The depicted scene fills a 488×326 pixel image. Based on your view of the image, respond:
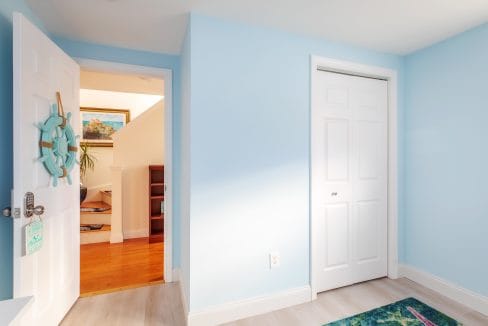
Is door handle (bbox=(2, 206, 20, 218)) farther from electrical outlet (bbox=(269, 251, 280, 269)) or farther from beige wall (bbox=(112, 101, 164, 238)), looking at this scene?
beige wall (bbox=(112, 101, 164, 238))

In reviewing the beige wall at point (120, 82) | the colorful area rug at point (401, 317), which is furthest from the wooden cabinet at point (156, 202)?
the colorful area rug at point (401, 317)

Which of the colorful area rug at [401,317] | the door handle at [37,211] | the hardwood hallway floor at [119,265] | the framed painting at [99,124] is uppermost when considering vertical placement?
the framed painting at [99,124]

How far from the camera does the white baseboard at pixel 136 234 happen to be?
394cm

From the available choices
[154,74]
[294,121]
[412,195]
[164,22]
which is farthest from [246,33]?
[412,195]

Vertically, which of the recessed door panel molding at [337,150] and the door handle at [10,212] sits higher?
the recessed door panel molding at [337,150]

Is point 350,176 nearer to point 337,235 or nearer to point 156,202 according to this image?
point 337,235

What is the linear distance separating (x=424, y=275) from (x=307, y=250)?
1.25 m

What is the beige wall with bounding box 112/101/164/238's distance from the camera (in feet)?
13.1

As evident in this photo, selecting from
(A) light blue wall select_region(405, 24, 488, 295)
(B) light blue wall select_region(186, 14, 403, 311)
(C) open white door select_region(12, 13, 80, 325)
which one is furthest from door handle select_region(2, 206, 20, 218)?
(A) light blue wall select_region(405, 24, 488, 295)

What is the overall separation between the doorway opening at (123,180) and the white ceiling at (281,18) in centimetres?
39

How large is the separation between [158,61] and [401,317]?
3.06 m

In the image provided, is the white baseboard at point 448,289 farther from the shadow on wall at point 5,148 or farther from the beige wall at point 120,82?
the beige wall at point 120,82

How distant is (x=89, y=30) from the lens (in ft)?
6.72

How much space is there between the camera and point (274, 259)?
6.63 feet
